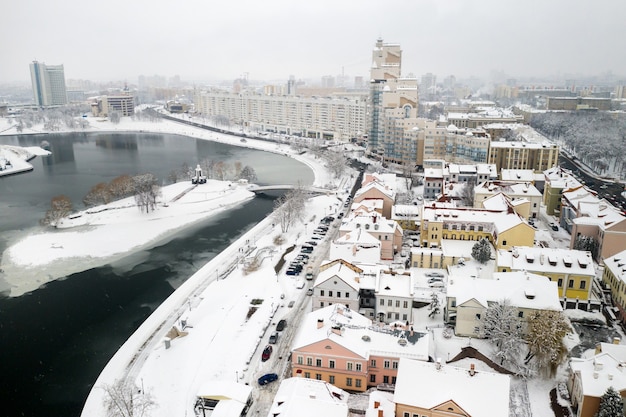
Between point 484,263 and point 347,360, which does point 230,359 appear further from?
point 484,263

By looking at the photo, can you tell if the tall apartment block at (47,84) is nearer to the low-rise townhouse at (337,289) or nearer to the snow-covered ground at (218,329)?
the snow-covered ground at (218,329)

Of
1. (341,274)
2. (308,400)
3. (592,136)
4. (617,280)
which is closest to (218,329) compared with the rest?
(341,274)

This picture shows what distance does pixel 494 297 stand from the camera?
15.4m

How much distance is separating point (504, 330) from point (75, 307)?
15399 millimetres

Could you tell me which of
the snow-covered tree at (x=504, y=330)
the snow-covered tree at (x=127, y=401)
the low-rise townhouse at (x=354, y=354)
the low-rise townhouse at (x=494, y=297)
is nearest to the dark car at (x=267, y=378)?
the low-rise townhouse at (x=354, y=354)

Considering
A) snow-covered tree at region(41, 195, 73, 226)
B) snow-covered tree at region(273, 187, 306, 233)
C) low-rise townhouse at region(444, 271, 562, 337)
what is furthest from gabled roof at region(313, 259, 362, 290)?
snow-covered tree at region(41, 195, 73, 226)

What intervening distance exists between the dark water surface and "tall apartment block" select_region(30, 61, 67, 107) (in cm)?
7669

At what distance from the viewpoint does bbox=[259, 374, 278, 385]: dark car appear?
44.6ft

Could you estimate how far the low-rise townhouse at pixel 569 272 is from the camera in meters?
17.1

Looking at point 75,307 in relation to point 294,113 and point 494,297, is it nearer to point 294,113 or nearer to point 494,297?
point 494,297

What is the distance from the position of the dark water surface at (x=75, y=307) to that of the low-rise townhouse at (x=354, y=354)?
21.4 ft

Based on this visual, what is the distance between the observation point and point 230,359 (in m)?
14.9

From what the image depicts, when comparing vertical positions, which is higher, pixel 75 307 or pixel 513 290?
pixel 513 290

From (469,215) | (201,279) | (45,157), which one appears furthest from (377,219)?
(45,157)
